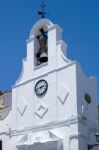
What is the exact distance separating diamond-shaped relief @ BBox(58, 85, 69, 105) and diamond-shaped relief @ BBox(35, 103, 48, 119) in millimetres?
1205

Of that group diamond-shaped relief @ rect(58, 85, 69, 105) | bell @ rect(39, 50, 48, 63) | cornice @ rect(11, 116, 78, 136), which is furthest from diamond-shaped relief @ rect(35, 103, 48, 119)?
bell @ rect(39, 50, 48, 63)

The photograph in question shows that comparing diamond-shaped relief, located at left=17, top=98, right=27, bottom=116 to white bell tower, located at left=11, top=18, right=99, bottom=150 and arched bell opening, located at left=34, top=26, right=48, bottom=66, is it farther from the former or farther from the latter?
arched bell opening, located at left=34, top=26, right=48, bottom=66

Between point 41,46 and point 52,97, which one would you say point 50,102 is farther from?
point 41,46

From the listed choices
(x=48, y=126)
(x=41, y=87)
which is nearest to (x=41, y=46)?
(x=41, y=87)

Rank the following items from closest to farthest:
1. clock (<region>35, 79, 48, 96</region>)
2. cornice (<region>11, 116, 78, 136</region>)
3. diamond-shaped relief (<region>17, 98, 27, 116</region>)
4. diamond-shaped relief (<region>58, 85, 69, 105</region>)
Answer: cornice (<region>11, 116, 78, 136</region>)
diamond-shaped relief (<region>58, 85, 69, 105</region>)
clock (<region>35, 79, 48, 96</region>)
diamond-shaped relief (<region>17, 98, 27, 116</region>)

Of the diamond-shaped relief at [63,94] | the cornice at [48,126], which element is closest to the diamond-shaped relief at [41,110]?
the cornice at [48,126]

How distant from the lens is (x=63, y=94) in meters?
26.7

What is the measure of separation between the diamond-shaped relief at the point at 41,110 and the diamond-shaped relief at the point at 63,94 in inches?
47.4

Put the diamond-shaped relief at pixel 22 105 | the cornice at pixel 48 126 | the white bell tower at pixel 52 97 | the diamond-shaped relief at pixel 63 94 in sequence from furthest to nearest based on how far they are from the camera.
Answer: the diamond-shaped relief at pixel 22 105 < the diamond-shaped relief at pixel 63 94 < the white bell tower at pixel 52 97 < the cornice at pixel 48 126

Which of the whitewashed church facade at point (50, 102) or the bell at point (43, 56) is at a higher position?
the bell at point (43, 56)

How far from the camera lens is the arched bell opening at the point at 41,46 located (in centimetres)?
2909

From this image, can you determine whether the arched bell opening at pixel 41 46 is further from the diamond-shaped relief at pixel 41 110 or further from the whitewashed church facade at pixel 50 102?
the diamond-shaped relief at pixel 41 110

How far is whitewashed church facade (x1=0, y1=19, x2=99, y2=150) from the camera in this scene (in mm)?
25891

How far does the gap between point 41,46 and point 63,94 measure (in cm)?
432
